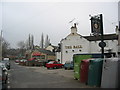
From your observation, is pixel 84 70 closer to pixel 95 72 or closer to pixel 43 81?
pixel 95 72

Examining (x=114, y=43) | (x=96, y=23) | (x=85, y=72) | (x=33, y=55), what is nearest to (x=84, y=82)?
(x=85, y=72)

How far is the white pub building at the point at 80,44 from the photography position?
43.7m

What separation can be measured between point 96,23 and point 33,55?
6207 cm

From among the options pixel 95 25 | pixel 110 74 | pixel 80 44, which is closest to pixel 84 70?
pixel 110 74

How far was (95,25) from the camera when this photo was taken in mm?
18891

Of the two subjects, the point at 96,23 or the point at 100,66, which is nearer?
the point at 100,66

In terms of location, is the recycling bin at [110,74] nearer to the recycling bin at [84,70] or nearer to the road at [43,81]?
the road at [43,81]

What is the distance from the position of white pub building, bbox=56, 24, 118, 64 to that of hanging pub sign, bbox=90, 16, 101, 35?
25159mm

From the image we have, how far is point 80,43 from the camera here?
48.0 metres

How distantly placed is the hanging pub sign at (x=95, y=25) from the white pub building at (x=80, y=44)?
991 inches

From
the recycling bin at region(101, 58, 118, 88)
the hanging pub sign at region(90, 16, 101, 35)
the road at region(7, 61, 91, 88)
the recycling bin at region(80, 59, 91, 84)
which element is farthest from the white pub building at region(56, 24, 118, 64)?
the recycling bin at region(101, 58, 118, 88)

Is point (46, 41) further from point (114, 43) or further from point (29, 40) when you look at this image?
point (114, 43)

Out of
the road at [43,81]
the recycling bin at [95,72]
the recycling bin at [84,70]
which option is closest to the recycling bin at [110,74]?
the recycling bin at [95,72]

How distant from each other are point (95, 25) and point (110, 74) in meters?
7.49
